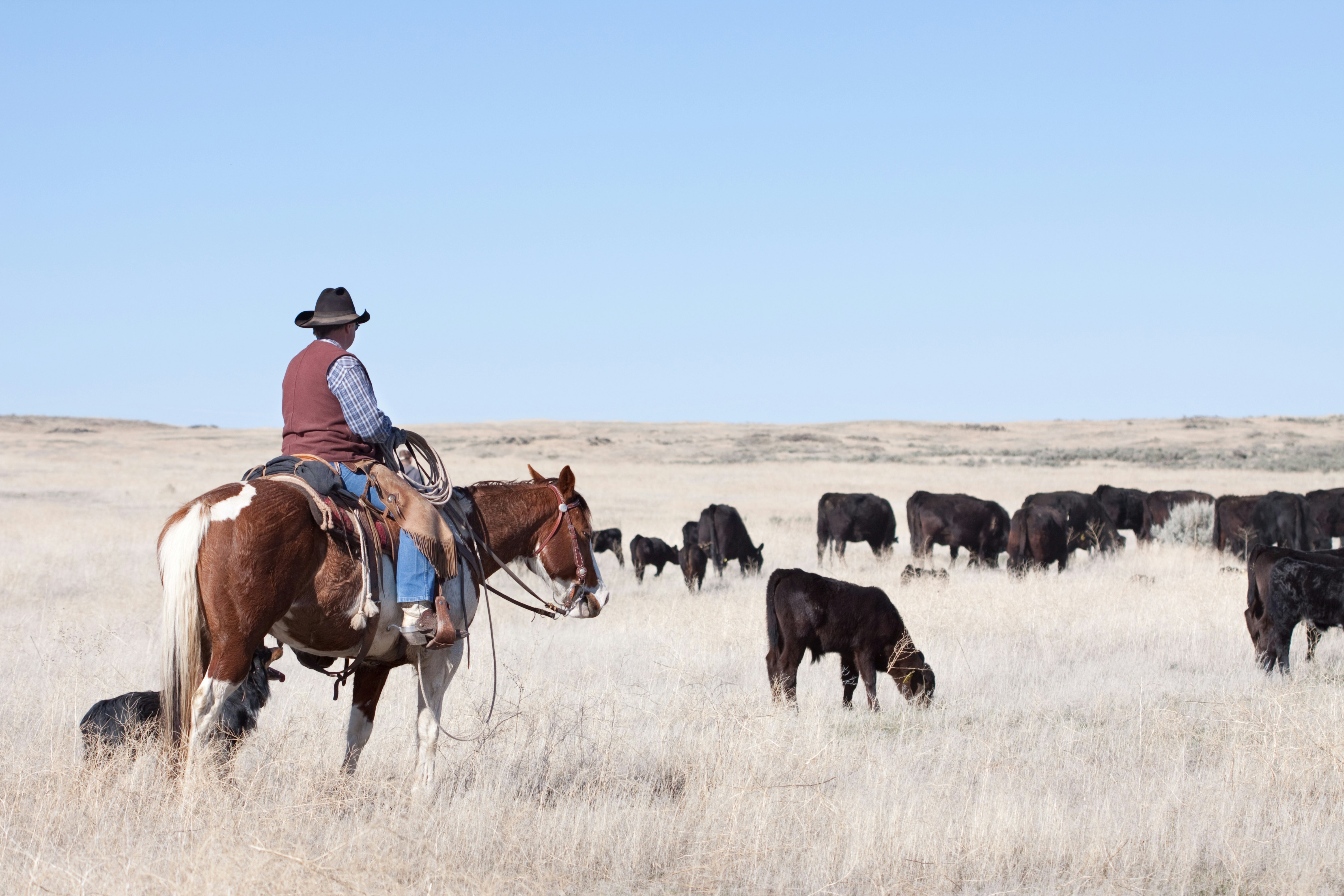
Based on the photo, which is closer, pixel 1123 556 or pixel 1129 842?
pixel 1129 842

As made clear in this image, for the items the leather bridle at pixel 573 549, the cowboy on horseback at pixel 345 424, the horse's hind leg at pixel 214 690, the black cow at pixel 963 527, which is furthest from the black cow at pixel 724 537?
the horse's hind leg at pixel 214 690

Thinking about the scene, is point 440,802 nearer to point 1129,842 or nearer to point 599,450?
point 1129,842

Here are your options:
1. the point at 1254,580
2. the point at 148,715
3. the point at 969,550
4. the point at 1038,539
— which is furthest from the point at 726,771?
the point at 969,550

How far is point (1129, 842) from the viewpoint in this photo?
17.0ft

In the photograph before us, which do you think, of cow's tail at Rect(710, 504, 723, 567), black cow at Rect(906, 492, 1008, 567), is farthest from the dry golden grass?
black cow at Rect(906, 492, 1008, 567)

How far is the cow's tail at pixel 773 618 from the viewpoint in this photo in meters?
9.10

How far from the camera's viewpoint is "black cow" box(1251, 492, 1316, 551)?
65.3 ft

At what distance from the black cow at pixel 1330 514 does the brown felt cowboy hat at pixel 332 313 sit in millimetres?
21265

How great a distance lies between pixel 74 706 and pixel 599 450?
2299 inches

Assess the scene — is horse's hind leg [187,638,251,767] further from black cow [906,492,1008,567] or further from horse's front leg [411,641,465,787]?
black cow [906,492,1008,567]

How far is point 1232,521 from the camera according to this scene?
21.2m

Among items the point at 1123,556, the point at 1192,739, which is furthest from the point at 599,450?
the point at 1192,739

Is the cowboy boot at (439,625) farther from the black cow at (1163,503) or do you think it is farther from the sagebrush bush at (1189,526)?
the black cow at (1163,503)

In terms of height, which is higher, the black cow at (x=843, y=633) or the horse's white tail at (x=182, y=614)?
the horse's white tail at (x=182, y=614)
